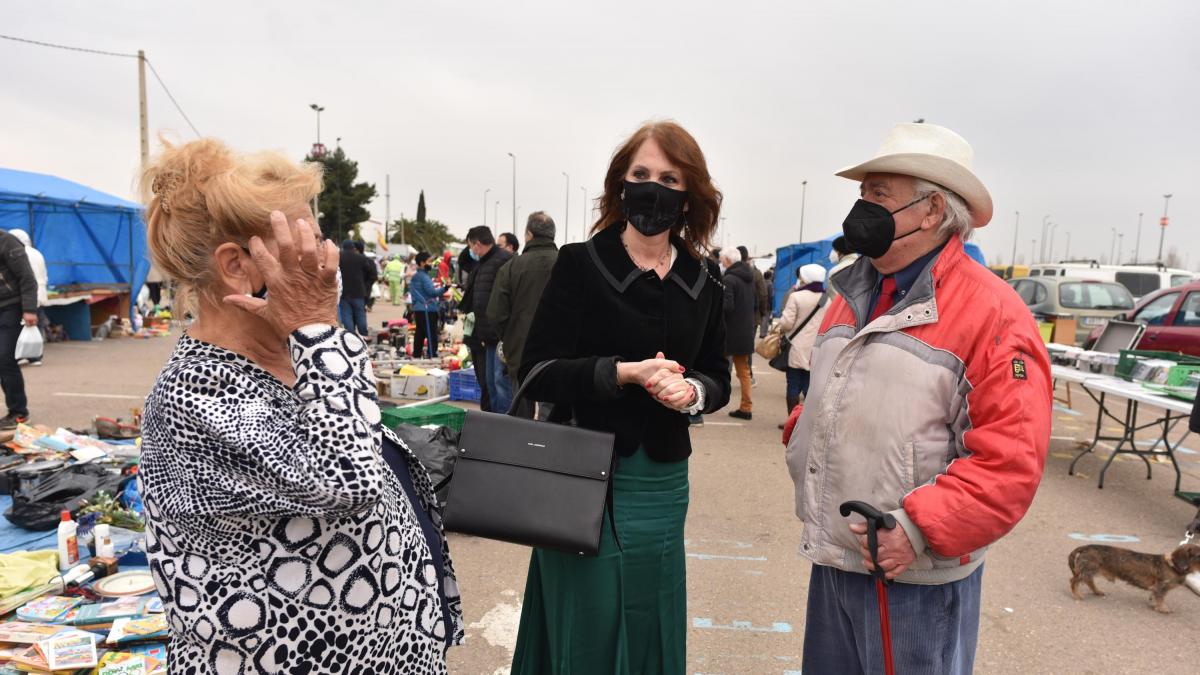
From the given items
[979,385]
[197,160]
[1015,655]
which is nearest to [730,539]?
[1015,655]

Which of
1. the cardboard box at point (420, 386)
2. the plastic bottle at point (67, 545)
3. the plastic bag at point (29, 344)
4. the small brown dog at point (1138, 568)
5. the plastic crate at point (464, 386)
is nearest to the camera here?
the plastic bottle at point (67, 545)

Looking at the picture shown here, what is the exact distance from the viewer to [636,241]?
2180 millimetres

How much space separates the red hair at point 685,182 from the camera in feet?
7.02

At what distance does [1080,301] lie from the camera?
13.5 meters

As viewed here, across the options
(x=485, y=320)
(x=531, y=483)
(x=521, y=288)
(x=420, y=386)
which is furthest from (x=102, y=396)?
(x=531, y=483)

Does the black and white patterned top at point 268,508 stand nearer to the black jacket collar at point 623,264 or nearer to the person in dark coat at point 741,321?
the black jacket collar at point 623,264

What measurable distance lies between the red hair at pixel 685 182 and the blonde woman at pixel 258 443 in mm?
1079

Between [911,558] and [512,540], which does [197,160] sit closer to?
[512,540]

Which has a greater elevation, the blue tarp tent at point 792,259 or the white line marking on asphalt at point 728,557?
the blue tarp tent at point 792,259

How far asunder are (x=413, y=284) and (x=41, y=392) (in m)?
4.80

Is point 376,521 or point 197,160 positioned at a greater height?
point 197,160

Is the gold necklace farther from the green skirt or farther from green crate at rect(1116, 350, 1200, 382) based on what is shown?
green crate at rect(1116, 350, 1200, 382)

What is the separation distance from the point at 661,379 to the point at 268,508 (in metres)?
1.03

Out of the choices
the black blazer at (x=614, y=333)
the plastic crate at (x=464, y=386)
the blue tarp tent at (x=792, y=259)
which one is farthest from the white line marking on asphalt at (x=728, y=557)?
the blue tarp tent at (x=792, y=259)
